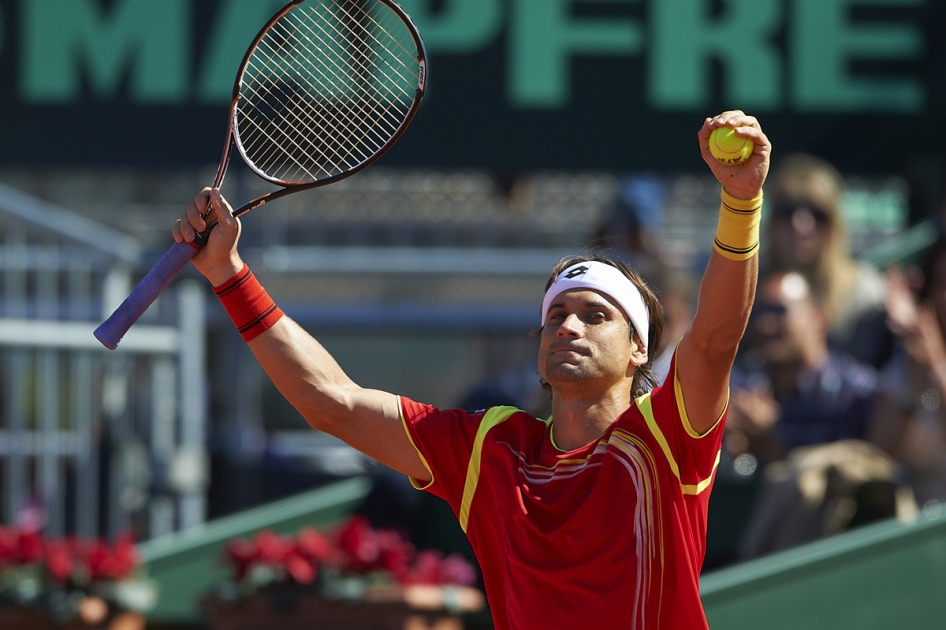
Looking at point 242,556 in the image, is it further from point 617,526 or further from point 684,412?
point 684,412

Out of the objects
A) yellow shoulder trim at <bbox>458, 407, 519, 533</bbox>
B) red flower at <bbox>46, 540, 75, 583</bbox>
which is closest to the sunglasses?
yellow shoulder trim at <bbox>458, 407, 519, 533</bbox>

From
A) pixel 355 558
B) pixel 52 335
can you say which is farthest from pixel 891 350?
pixel 52 335

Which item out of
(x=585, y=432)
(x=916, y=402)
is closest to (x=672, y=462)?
(x=585, y=432)

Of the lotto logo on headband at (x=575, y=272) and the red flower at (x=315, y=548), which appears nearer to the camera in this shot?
the lotto logo on headband at (x=575, y=272)

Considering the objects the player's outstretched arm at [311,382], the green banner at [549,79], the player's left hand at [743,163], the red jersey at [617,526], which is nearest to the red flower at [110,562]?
the green banner at [549,79]

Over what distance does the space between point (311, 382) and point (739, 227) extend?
3.79ft

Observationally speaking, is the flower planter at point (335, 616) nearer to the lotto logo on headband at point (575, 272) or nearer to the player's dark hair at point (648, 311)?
the player's dark hair at point (648, 311)

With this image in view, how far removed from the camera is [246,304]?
10.7ft

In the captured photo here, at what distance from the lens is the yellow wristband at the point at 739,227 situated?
9.22 ft

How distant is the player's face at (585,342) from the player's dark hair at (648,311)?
0.16 m

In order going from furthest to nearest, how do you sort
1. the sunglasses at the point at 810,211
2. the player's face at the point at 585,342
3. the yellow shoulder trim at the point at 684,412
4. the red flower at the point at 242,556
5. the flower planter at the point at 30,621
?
1. the sunglasses at the point at 810,211
2. the flower planter at the point at 30,621
3. the red flower at the point at 242,556
4. the player's face at the point at 585,342
5. the yellow shoulder trim at the point at 684,412

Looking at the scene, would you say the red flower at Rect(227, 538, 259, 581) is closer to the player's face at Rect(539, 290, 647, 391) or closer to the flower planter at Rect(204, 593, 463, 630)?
the flower planter at Rect(204, 593, 463, 630)

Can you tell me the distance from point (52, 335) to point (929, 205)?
198 inches

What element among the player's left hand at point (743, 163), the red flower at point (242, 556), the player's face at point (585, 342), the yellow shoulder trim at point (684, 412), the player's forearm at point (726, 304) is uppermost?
the player's left hand at point (743, 163)
